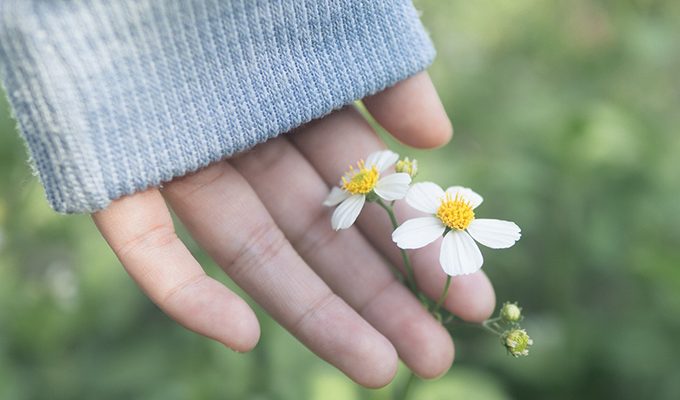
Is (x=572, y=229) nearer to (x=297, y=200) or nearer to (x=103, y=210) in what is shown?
(x=297, y=200)

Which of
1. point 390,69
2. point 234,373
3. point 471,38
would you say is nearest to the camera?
point 390,69

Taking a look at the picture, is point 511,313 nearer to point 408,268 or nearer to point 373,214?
point 408,268

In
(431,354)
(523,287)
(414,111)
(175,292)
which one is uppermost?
(414,111)

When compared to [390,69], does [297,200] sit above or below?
below

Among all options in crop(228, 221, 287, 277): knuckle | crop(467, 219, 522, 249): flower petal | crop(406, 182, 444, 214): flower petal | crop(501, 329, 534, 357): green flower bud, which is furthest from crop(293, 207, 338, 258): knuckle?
crop(501, 329, 534, 357): green flower bud

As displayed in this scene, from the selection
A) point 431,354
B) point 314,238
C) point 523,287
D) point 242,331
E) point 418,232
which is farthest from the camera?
point 523,287

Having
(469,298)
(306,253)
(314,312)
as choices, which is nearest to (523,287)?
(469,298)

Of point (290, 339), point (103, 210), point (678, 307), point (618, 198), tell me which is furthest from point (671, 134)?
point (103, 210)

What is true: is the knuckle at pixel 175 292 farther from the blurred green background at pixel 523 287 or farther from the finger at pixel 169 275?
the blurred green background at pixel 523 287
